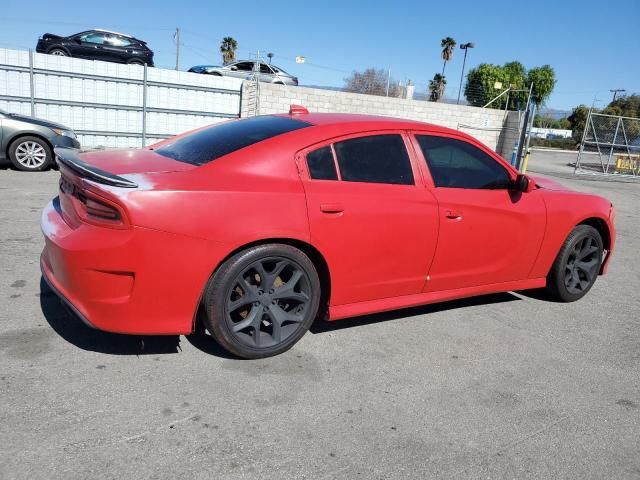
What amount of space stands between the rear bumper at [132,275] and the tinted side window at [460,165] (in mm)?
1785

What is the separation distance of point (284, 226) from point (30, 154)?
8.64 meters

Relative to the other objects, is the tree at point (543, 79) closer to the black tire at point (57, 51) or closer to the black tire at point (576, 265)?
the black tire at point (57, 51)

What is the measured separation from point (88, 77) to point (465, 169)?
13166mm

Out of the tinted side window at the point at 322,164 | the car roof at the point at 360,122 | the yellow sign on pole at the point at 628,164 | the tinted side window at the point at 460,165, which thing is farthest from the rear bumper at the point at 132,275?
the yellow sign on pole at the point at 628,164

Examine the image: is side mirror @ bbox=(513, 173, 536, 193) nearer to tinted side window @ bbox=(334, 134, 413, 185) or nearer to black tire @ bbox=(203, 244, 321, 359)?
tinted side window @ bbox=(334, 134, 413, 185)

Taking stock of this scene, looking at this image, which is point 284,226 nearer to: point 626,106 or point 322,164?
point 322,164

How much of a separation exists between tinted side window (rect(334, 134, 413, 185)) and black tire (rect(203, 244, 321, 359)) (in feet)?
2.27

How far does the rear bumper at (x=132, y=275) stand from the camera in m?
2.76

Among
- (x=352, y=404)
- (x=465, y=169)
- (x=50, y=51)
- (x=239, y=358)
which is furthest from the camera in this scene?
(x=50, y=51)

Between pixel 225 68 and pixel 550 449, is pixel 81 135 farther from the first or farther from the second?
pixel 550 449

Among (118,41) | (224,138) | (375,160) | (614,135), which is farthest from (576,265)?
(614,135)

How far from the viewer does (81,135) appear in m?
14.5

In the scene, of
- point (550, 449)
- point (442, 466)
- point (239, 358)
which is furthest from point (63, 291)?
point (550, 449)

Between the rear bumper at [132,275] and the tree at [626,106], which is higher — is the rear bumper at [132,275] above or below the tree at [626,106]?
below
